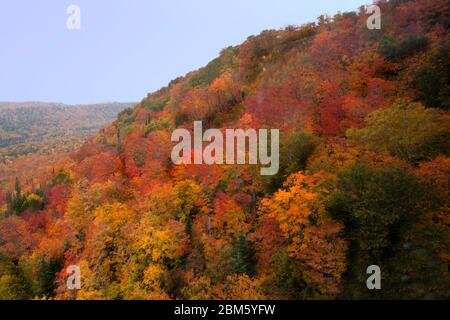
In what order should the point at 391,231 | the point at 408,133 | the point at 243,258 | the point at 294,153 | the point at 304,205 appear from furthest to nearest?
the point at 294,153
the point at 243,258
the point at 408,133
the point at 304,205
the point at 391,231

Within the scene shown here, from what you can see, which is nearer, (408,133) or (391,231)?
(391,231)

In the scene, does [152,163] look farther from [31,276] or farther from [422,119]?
[422,119]

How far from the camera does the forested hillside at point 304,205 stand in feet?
78.9

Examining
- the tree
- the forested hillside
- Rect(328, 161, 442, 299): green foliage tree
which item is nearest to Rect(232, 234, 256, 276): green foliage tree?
the forested hillside

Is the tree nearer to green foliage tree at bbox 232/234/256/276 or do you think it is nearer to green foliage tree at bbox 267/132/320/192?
green foliage tree at bbox 267/132/320/192

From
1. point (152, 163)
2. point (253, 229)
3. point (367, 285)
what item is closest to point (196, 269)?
point (253, 229)

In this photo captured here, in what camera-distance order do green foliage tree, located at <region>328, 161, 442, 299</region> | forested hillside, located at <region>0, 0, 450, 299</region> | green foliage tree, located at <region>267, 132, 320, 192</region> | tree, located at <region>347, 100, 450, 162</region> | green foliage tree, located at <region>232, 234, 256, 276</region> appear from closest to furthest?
green foliage tree, located at <region>328, 161, 442, 299</region> < forested hillside, located at <region>0, 0, 450, 299</region> < tree, located at <region>347, 100, 450, 162</region> < green foliage tree, located at <region>232, 234, 256, 276</region> < green foliage tree, located at <region>267, 132, 320, 192</region>

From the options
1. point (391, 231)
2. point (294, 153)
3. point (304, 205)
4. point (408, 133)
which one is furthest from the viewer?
point (294, 153)

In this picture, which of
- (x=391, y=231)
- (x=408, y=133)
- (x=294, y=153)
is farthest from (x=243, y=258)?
(x=408, y=133)

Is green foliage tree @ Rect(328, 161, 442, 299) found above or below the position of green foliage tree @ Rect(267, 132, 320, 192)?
below

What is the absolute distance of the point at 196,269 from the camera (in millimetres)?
34750

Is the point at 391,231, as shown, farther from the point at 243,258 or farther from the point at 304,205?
the point at 243,258

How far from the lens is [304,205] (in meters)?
27.3

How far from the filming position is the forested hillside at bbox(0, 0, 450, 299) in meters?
24.0
